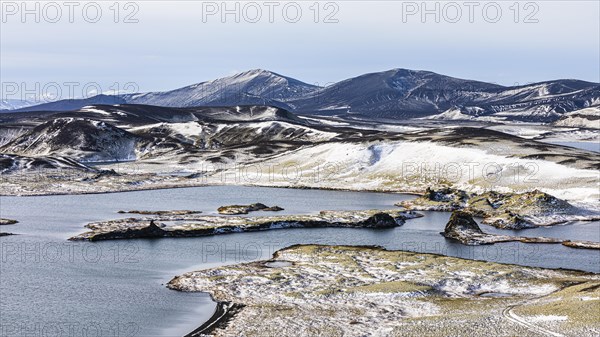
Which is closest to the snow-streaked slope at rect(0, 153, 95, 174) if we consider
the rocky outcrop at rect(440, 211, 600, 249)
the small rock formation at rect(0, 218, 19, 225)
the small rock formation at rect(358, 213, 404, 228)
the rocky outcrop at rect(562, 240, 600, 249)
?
the small rock formation at rect(0, 218, 19, 225)

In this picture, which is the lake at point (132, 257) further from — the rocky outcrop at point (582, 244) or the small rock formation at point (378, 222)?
the small rock formation at point (378, 222)

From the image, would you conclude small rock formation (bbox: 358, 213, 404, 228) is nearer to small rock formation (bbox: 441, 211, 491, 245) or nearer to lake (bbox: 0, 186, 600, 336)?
lake (bbox: 0, 186, 600, 336)

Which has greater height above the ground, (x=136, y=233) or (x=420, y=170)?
(x=420, y=170)

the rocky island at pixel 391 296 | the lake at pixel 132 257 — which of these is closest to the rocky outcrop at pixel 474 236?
the lake at pixel 132 257

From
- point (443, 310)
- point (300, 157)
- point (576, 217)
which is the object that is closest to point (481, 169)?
point (576, 217)

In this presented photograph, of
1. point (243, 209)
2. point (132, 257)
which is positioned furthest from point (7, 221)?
point (243, 209)

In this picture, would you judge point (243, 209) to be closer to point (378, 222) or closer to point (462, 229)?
point (378, 222)

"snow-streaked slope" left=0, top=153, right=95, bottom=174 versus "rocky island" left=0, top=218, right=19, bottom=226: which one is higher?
"snow-streaked slope" left=0, top=153, right=95, bottom=174
